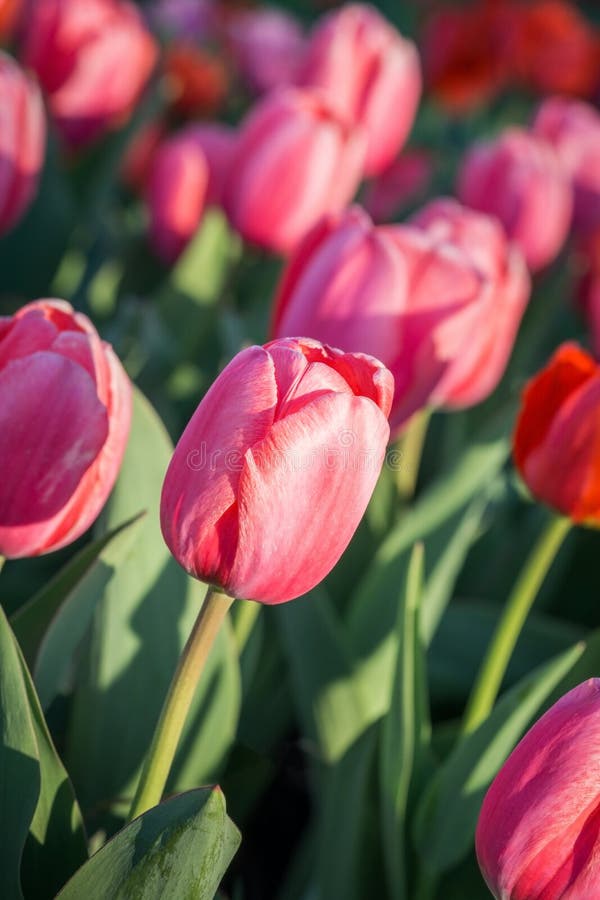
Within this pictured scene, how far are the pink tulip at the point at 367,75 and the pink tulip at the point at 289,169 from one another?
0.17 metres

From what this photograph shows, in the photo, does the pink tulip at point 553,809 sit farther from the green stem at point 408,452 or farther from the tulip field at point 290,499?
the green stem at point 408,452

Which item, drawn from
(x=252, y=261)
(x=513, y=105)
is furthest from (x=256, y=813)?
(x=513, y=105)

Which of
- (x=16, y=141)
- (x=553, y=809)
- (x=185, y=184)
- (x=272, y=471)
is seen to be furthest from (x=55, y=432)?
(x=185, y=184)

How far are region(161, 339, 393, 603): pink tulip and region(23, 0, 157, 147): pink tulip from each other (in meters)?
0.77

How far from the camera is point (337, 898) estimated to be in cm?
69

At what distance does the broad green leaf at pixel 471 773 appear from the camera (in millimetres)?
569

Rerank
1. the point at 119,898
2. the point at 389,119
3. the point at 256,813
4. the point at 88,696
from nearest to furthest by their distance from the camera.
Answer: the point at 119,898
the point at 88,696
the point at 256,813
the point at 389,119

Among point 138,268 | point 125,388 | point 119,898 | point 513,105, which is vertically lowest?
point 513,105

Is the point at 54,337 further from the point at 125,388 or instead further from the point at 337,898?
the point at 337,898

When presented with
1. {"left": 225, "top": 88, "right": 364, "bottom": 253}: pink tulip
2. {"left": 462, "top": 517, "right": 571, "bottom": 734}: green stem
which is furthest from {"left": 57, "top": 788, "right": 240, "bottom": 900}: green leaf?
{"left": 225, "top": 88, "right": 364, "bottom": 253}: pink tulip

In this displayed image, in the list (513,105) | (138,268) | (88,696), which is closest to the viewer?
(88,696)

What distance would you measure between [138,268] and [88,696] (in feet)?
2.19

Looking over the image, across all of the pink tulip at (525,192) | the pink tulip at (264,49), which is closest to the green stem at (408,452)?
A: the pink tulip at (525,192)

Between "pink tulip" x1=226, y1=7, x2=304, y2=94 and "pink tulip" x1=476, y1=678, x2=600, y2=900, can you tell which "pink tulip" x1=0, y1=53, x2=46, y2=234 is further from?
"pink tulip" x1=226, y1=7, x2=304, y2=94
